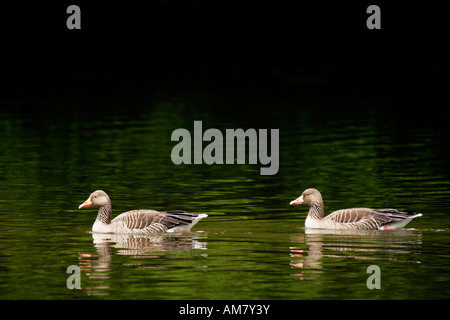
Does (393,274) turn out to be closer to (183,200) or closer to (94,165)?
(183,200)

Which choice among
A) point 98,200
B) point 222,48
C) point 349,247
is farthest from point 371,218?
point 222,48

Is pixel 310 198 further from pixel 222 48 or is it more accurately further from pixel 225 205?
pixel 222 48

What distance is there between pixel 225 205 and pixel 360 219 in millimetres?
4212

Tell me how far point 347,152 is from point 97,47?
55136 millimetres

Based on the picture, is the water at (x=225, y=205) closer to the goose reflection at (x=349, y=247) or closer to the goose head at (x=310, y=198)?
the goose reflection at (x=349, y=247)

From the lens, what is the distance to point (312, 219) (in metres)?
23.5

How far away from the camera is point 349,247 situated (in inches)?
841

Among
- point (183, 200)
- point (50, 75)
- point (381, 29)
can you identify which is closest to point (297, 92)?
point (381, 29)

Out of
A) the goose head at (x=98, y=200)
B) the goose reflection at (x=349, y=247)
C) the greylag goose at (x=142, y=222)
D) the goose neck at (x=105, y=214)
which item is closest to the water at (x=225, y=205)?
the goose reflection at (x=349, y=247)

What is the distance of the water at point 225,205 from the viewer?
727 inches

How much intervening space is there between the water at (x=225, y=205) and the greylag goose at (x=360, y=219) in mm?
331

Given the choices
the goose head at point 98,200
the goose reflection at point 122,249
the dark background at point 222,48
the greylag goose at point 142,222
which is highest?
the dark background at point 222,48
